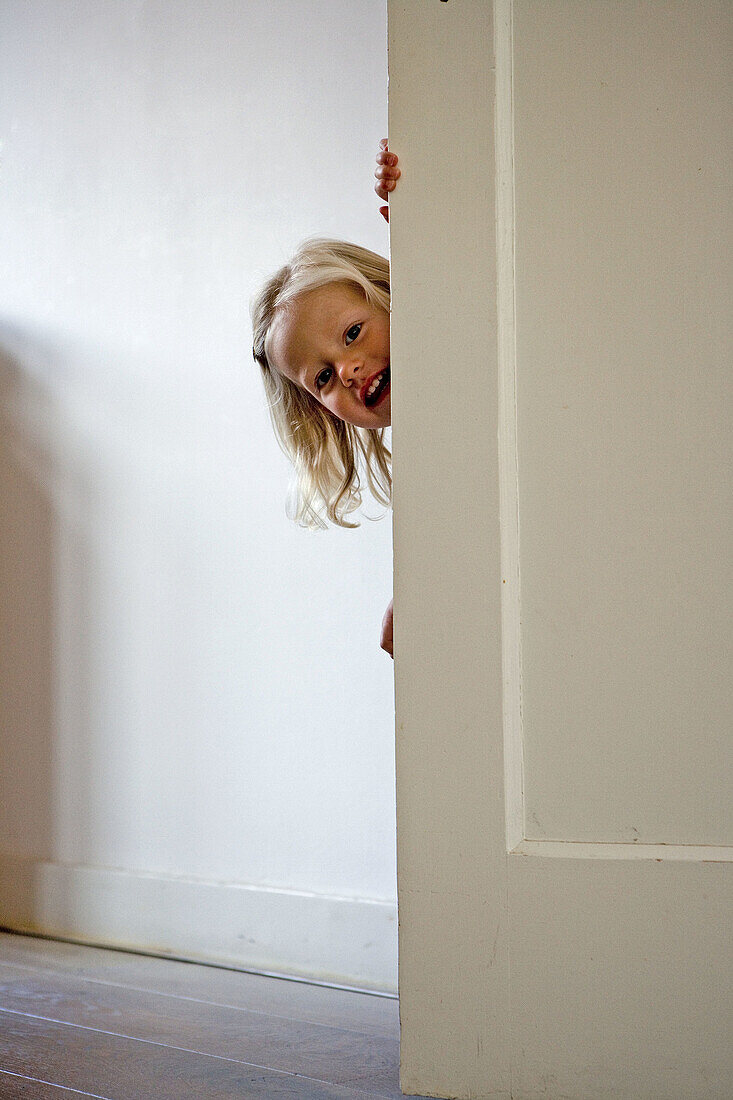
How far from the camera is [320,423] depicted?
1.46 m

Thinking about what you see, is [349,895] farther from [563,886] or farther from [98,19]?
[98,19]

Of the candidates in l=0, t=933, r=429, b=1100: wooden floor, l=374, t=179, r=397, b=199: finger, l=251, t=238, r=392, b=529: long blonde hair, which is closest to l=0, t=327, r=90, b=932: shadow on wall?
l=0, t=933, r=429, b=1100: wooden floor

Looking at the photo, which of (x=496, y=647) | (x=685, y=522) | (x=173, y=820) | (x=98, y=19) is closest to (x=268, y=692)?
(x=173, y=820)

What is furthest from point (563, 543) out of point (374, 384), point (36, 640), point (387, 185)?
point (36, 640)

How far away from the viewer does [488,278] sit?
34.6 inches

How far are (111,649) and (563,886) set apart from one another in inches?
47.3

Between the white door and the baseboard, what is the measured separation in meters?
0.66

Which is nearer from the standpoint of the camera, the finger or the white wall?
the finger

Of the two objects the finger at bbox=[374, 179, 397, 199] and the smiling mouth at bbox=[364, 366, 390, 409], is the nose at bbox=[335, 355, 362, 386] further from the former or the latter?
the finger at bbox=[374, 179, 397, 199]

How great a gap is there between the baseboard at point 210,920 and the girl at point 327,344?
20.3 inches

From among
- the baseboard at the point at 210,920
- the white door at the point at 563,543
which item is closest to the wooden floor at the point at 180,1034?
the baseboard at the point at 210,920

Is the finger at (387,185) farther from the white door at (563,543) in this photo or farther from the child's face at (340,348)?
the child's face at (340,348)

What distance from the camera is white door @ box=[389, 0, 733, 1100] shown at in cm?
81

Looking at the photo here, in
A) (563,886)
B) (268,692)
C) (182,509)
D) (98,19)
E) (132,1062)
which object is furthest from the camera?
(98,19)
